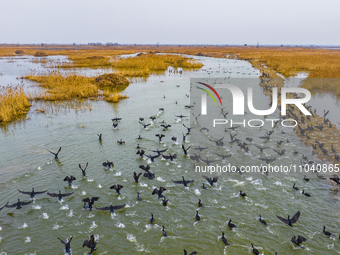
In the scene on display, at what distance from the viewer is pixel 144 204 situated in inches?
370

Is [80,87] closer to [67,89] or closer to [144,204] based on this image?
[67,89]

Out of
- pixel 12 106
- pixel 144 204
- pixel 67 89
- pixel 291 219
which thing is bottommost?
pixel 144 204

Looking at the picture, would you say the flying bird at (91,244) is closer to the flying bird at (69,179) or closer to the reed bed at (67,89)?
the flying bird at (69,179)

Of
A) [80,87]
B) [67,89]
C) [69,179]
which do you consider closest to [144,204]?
[69,179]

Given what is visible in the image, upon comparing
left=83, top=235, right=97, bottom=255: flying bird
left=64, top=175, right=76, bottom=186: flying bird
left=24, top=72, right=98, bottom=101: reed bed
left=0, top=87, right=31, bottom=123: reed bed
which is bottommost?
left=83, top=235, right=97, bottom=255: flying bird

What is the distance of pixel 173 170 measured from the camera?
1189 centimetres

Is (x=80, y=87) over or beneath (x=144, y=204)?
over

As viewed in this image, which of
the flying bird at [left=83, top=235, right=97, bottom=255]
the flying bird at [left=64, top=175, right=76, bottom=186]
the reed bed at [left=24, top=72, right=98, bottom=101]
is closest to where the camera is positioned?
the flying bird at [left=83, top=235, right=97, bottom=255]

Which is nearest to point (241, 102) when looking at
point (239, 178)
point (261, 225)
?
point (239, 178)

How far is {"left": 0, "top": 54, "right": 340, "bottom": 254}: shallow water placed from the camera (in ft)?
24.7

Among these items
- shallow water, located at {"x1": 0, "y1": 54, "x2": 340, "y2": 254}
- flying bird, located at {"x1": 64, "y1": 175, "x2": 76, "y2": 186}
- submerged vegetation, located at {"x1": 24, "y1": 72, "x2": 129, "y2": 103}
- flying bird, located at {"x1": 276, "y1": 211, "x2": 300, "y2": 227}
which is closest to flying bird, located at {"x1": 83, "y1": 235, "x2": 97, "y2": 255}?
shallow water, located at {"x1": 0, "y1": 54, "x2": 340, "y2": 254}

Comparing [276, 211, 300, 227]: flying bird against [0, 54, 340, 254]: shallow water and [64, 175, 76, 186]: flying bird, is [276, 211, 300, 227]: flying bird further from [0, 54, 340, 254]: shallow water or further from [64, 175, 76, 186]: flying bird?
[64, 175, 76, 186]: flying bird

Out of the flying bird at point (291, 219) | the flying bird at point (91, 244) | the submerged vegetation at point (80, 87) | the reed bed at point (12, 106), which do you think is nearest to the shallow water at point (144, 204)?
the flying bird at point (291, 219)

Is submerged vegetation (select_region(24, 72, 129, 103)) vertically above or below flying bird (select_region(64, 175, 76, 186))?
above
